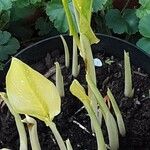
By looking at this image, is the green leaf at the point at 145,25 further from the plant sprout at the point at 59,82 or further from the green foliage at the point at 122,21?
the plant sprout at the point at 59,82

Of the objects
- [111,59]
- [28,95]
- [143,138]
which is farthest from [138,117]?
[28,95]

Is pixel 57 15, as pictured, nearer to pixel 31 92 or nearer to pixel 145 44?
pixel 145 44

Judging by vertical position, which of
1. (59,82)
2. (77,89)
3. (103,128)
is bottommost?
(103,128)

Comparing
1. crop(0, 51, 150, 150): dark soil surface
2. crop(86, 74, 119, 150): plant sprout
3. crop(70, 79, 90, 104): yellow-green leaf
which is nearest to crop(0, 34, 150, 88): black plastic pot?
crop(0, 51, 150, 150): dark soil surface

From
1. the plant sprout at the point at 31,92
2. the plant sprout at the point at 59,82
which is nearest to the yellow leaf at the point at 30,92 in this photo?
the plant sprout at the point at 31,92

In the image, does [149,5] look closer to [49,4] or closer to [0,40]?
[49,4]

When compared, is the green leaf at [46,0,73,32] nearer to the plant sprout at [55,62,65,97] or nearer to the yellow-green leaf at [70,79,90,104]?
the plant sprout at [55,62,65,97]

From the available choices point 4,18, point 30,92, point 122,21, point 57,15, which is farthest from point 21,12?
point 30,92
